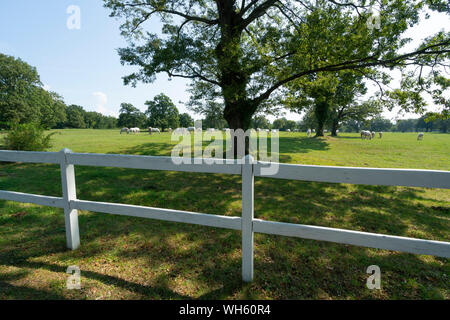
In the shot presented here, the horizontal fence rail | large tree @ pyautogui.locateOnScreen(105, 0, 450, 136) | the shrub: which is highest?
large tree @ pyautogui.locateOnScreen(105, 0, 450, 136)

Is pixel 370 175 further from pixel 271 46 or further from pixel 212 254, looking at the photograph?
pixel 271 46

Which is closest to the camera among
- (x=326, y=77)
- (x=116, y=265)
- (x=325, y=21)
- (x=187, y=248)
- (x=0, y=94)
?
(x=116, y=265)

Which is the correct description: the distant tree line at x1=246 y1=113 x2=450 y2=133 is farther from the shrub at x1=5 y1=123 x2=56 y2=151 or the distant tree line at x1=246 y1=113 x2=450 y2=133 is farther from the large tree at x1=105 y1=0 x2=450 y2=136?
the shrub at x1=5 y1=123 x2=56 y2=151

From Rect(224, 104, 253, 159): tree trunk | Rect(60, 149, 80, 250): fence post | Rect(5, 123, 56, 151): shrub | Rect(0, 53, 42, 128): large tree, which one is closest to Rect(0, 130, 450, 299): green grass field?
Rect(60, 149, 80, 250): fence post

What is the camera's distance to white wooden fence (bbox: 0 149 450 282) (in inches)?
88.1

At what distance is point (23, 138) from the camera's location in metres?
Result: 11.6

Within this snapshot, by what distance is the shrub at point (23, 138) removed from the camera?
37.7ft

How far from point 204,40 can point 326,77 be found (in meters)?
6.82

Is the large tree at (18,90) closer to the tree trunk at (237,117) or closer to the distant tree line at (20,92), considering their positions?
the distant tree line at (20,92)

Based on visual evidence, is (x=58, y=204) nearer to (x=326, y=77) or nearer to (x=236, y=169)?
(x=236, y=169)

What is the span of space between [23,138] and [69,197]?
38.7ft

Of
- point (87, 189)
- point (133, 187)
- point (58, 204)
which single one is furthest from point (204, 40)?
point (58, 204)

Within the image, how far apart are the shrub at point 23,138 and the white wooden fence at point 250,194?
1032cm

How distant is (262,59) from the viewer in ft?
31.1
